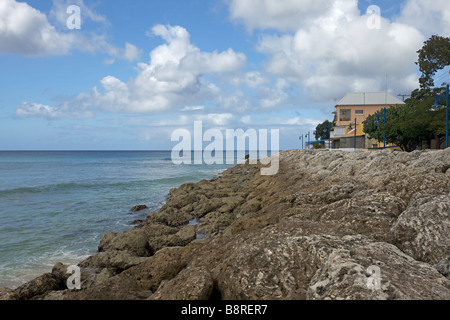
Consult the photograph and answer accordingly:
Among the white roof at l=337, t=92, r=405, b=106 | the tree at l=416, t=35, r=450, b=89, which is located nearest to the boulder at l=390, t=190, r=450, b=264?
the tree at l=416, t=35, r=450, b=89

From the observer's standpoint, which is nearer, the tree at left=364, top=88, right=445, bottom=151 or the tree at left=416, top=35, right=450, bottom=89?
the tree at left=364, top=88, right=445, bottom=151

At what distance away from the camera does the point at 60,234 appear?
12219 mm

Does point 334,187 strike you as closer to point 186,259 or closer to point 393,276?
point 186,259

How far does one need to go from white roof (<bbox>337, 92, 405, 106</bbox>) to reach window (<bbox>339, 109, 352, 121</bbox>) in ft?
3.66

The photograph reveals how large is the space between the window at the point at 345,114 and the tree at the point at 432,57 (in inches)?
544

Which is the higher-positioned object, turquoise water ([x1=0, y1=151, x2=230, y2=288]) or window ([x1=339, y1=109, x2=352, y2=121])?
window ([x1=339, y1=109, x2=352, y2=121])

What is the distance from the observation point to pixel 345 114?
53.7m

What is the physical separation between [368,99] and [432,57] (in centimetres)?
1541

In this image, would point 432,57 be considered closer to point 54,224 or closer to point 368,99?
point 368,99

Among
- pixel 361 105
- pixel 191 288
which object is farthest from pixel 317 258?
pixel 361 105

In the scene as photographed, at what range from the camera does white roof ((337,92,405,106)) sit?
53.0 meters
